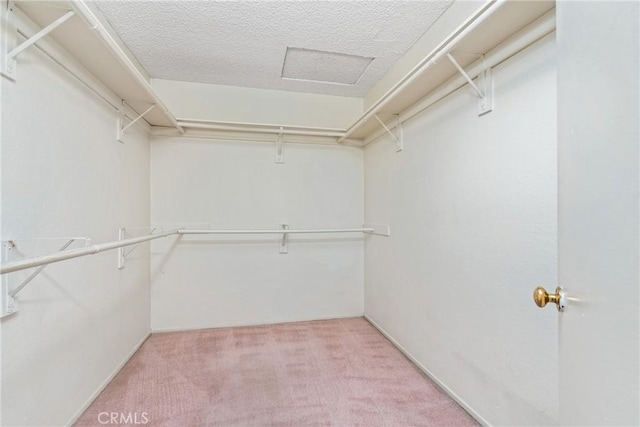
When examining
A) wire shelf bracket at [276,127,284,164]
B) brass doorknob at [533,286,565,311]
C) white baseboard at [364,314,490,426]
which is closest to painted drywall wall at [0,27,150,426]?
wire shelf bracket at [276,127,284,164]

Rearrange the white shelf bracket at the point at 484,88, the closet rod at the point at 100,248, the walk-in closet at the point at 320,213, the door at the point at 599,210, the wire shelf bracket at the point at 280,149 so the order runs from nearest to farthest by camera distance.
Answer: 1. the door at the point at 599,210
2. the walk-in closet at the point at 320,213
3. the closet rod at the point at 100,248
4. the white shelf bracket at the point at 484,88
5. the wire shelf bracket at the point at 280,149

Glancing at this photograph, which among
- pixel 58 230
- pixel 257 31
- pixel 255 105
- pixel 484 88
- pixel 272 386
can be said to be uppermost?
pixel 257 31

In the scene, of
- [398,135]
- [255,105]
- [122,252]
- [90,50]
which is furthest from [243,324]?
[90,50]

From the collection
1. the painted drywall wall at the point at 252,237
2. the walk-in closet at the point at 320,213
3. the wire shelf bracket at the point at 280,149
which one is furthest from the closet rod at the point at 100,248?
the wire shelf bracket at the point at 280,149

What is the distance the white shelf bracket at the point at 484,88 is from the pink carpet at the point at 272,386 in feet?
5.54

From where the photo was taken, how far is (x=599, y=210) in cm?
57

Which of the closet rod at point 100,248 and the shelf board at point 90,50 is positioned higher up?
the shelf board at point 90,50

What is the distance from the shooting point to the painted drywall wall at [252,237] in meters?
2.81

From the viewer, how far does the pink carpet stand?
5.36 ft

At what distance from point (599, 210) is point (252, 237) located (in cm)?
273

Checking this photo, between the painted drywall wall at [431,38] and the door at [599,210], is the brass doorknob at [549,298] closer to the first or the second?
the door at [599,210]

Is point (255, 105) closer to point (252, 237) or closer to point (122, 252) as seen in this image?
point (252, 237)

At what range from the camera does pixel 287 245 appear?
10.1ft

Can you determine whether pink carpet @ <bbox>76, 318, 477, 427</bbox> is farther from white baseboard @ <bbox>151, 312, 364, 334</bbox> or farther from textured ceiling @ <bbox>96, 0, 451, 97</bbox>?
textured ceiling @ <bbox>96, 0, 451, 97</bbox>
